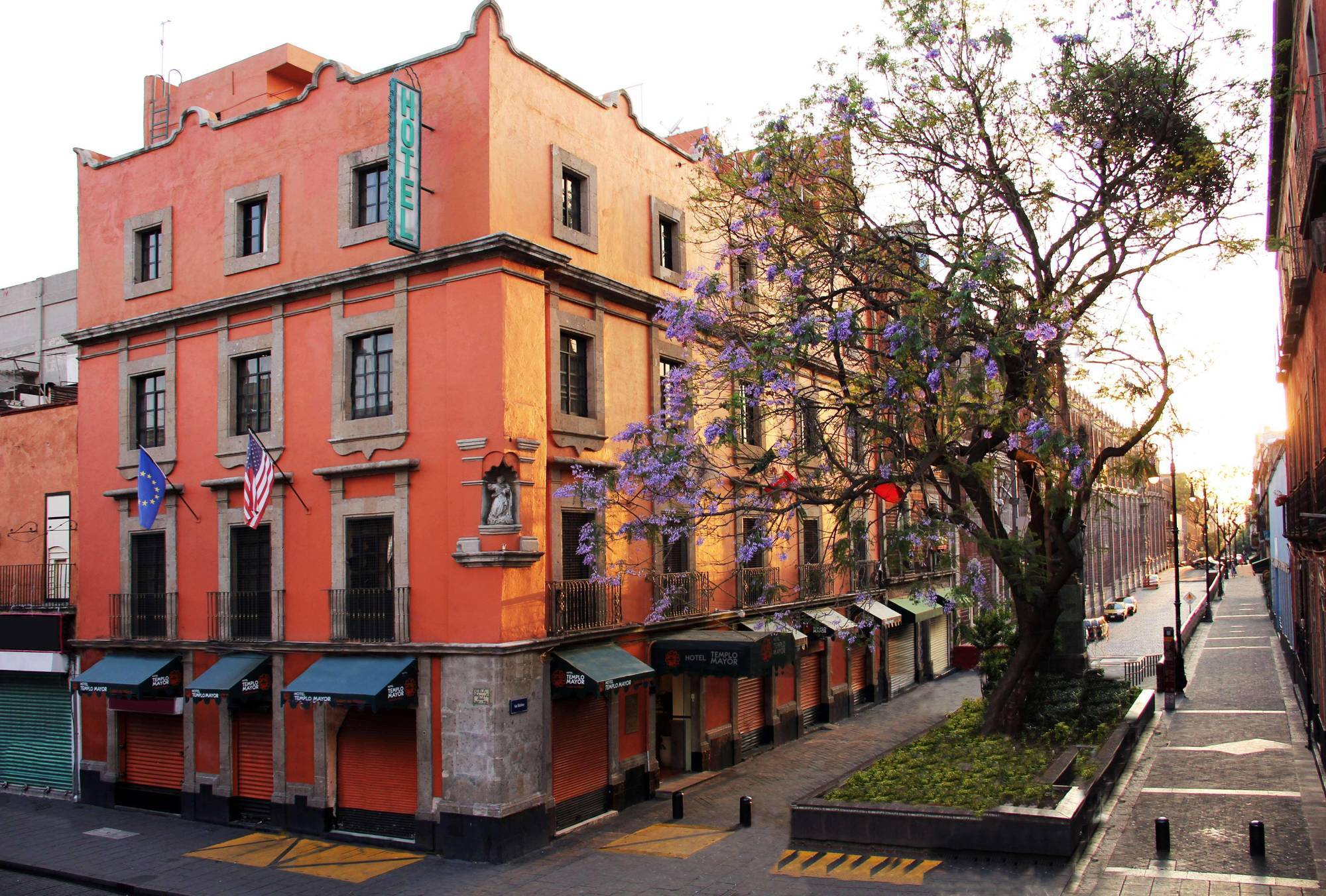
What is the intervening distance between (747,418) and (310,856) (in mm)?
10456

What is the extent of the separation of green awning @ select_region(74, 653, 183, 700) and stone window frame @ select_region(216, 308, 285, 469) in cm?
417

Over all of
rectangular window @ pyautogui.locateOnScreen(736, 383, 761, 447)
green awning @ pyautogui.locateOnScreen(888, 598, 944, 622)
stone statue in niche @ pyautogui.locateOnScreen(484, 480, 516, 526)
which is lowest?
green awning @ pyautogui.locateOnScreen(888, 598, 944, 622)

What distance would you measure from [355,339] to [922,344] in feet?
33.6

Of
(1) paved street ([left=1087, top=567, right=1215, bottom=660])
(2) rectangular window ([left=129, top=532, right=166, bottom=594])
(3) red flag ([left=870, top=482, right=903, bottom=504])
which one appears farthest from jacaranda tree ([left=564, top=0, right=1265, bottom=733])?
(1) paved street ([left=1087, top=567, right=1215, bottom=660])

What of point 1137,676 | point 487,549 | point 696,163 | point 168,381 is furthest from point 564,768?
point 1137,676

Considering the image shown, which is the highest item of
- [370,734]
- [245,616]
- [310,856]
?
[245,616]

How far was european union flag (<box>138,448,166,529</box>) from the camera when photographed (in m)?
20.0

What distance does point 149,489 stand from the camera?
2014 centimetres

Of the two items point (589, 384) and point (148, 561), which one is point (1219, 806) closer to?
point (589, 384)

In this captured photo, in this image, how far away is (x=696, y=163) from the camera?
23188 millimetres

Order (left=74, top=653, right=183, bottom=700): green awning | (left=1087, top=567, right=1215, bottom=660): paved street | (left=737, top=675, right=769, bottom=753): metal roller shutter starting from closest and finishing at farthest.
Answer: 1. (left=74, top=653, right=183, bottom=700): green awning
2. (left=737, top=675, right=769, bottom=753): metal roller shutter
3. (left=1087, top=567, right=1215, bottom=660): paved street

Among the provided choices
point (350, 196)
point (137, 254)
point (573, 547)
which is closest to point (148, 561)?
point (137, 254)

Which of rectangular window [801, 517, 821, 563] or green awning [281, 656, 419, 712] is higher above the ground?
rectangular window [801, 517, 821, 563]

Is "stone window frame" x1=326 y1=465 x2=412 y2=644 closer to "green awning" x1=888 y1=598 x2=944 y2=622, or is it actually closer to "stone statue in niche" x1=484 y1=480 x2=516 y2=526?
"stone statue in niche" x1=484 y1=480 x2=516 y2=526
